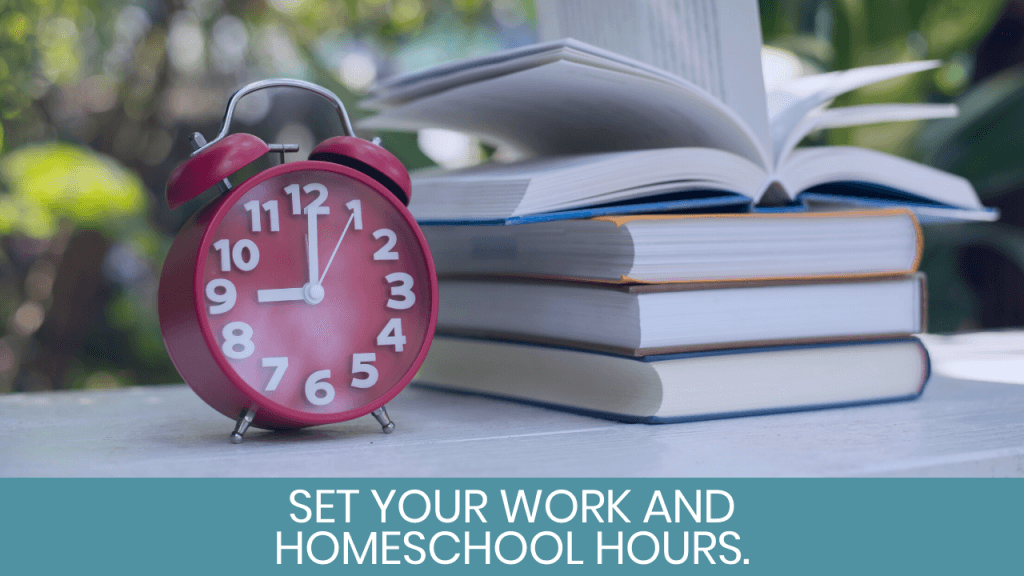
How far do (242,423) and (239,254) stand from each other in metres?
0.12

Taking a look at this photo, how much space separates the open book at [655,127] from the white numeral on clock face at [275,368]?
189 mm

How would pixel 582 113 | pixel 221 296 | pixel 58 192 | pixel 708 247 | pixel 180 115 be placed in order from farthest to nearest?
pixel 180 115 → pixel 58 192 → pixel 582 113 → pixel 708 247 → pixel 221 296

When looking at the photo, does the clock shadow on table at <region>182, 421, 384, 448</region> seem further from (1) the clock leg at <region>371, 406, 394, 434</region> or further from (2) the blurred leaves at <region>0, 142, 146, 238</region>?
(2) the blurred leaves at <region>0, 142, 146, 238</region>

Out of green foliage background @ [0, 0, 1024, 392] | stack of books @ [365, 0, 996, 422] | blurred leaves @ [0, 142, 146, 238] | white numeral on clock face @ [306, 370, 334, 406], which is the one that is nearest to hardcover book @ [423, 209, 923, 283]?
stack of books @ [365, 0, 996, 422]

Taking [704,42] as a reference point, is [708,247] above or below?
below

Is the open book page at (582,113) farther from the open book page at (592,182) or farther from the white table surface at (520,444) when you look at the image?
the white table surface at (520,444)

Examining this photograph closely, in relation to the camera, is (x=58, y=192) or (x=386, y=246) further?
(x=58, y=192)

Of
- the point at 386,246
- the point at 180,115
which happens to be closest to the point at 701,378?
the point at 386,246

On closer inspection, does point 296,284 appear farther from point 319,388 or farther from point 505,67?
point 505,67

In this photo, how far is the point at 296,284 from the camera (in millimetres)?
647

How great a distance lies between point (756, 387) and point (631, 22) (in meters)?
0.36

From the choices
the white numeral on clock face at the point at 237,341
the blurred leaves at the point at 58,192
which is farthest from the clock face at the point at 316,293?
the blurred leaves at the point at 58,192
